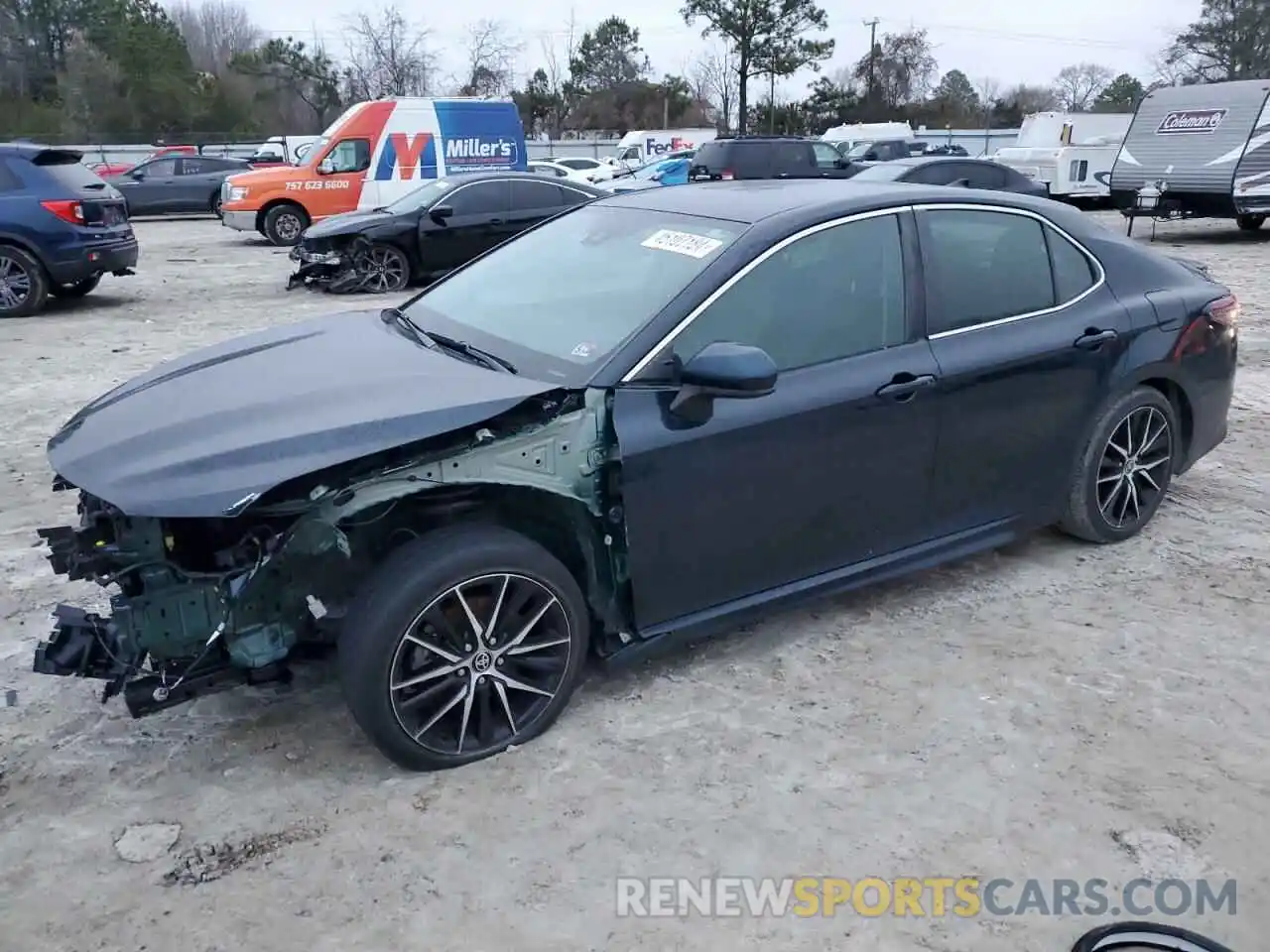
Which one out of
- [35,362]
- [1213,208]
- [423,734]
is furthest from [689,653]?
[1213,208]

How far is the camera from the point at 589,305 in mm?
3648

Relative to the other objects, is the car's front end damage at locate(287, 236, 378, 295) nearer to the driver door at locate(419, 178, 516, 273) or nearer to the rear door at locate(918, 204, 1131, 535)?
the driver door at locate(419, 178, 516, 273)

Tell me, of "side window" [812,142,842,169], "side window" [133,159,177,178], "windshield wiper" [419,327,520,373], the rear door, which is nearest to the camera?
"windshield wiper" [419,327,520,373]

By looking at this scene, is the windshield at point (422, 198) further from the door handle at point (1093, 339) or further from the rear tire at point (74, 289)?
the door handle at point (1093, 339)

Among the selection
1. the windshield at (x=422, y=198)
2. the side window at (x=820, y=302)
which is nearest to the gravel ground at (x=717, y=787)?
the side window at (x=820, y=302)

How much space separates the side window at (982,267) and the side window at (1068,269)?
0.14ft

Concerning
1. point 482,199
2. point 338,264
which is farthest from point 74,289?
point 482,199

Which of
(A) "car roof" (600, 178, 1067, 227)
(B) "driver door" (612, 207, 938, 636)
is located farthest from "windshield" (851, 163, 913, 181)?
(B) "driver door" (612, 207, 938, 636)

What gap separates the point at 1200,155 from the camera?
634 inches

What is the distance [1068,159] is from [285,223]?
590 inches

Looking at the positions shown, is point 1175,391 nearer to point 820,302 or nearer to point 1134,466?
point 1134,466

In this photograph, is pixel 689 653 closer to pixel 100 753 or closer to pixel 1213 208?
pixel 100 753

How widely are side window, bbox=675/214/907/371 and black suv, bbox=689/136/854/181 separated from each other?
1534 centimetres

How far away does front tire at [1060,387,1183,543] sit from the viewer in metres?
4.43
